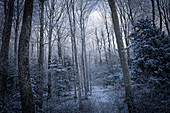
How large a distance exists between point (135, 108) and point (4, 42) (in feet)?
27.4

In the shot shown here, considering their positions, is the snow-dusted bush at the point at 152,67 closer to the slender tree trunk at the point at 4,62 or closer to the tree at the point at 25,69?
the tree at the point at 25,69

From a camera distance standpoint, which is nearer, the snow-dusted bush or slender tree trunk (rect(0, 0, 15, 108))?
the snow-dusted bush

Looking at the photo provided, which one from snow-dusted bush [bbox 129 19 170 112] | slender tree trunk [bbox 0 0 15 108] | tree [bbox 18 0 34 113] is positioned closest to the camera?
tree [bbox 18 0 34 113]

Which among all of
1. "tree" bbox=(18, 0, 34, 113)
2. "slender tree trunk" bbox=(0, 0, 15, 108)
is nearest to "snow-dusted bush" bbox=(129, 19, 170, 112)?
"tree" bbox=(18, 0, 34, 113)

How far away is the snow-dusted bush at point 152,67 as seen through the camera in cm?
412

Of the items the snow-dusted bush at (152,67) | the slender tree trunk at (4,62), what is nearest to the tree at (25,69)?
the slender tree trunk at (4,62)

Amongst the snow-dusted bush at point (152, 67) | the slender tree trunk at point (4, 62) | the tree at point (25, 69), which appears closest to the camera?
the tree at point (25, 69)

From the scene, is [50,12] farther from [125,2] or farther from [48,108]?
[125,2]

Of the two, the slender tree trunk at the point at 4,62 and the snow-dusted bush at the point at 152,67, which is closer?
the snow-dusted bush at the point at 152,67

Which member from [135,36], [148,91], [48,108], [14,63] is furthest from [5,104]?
[135,36]

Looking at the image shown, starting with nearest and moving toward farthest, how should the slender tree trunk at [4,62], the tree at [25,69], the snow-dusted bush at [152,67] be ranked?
the tree at [25,69] < the snow-dusted bush at [152,67] < the slender tree trunk at [4,62]

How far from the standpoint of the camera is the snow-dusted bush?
4117 millimetres

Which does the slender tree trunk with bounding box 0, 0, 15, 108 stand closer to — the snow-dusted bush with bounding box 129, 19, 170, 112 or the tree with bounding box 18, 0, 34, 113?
the tree with bounding box 18, 0, 34, 113

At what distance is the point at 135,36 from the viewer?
6.07m
